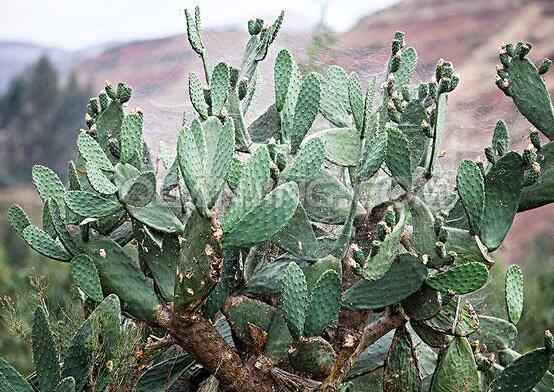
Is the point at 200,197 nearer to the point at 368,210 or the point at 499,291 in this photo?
the point at 368,210

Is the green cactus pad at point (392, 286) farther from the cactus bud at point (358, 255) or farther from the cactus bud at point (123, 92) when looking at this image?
the cactus bud at point (123, 92)

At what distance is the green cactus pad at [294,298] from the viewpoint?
65.8 inches

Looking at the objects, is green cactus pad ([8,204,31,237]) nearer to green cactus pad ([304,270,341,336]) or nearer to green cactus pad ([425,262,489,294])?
green cactus pad ([304,270,341,336])

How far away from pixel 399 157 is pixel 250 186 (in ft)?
0.97

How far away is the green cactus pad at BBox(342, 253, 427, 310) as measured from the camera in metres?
1.75

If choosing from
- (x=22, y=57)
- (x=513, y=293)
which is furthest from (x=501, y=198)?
(x=22, y=57)

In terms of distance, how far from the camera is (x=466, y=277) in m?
1.71

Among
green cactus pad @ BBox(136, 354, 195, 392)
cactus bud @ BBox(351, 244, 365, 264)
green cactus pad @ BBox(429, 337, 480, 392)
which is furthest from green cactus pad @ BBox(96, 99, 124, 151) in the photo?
green cactus pad @ BBox(429, 337, 480, 392)

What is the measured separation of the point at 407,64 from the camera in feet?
6.89

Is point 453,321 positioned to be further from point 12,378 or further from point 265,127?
point 12,378

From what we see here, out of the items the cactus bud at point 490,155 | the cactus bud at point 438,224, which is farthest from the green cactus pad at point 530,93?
the cactus bud at point 438,224

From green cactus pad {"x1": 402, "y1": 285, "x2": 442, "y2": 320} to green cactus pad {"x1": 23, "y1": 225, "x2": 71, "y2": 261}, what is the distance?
2.12 ft

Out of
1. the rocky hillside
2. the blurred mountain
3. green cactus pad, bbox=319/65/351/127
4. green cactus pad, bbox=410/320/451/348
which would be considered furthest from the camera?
the blurred mountain


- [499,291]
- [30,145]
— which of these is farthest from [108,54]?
[499,291]
